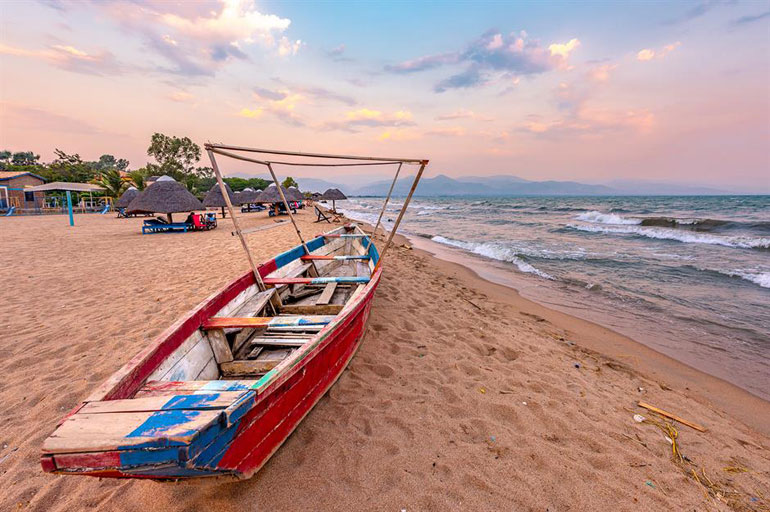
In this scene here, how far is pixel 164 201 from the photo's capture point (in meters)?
13.6

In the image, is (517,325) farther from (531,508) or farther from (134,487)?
(134,487)

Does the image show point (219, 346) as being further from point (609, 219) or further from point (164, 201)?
point (609, 219)

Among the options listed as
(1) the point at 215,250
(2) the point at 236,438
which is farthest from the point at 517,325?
(1) the point at 215,250

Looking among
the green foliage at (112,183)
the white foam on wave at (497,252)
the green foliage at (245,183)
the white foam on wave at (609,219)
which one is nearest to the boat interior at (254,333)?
the white foam on wave at (497,252)

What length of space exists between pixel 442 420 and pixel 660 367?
129 inches

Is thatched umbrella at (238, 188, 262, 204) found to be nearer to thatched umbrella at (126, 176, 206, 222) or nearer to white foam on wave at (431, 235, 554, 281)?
thatched umbrella at (126, 176, 206, 222)

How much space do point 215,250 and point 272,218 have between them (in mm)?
11217

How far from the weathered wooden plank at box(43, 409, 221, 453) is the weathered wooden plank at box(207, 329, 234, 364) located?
131 cm

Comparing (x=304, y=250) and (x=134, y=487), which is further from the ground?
(x=304, y=250)

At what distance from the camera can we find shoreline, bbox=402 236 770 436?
319 cm

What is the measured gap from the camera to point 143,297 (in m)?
5.15

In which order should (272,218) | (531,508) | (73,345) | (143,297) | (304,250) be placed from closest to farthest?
(531,508) < (73,345) < (143,297) < (304,250) < (272,218)

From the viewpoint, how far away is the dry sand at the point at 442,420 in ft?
6.33

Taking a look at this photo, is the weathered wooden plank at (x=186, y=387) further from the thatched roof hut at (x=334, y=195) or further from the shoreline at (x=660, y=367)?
the thatched roof hut at (x=334, y=195)
